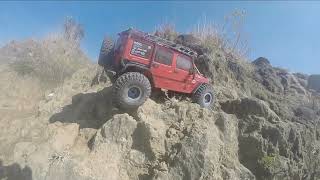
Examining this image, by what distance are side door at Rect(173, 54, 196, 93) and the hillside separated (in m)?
0.50

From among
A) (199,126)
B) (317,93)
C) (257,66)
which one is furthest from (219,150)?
(317,93)

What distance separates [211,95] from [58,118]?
16.1ft

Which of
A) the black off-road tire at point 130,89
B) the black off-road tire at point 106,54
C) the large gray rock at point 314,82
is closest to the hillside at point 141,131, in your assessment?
the black off-road tire at point 130,89

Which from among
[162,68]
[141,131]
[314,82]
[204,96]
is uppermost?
[314,82]

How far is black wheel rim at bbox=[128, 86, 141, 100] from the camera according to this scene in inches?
384

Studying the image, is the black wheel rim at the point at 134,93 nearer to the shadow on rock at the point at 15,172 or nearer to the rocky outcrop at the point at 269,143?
the shadow on rock at the point at 15,172

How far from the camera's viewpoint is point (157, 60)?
10.5 m

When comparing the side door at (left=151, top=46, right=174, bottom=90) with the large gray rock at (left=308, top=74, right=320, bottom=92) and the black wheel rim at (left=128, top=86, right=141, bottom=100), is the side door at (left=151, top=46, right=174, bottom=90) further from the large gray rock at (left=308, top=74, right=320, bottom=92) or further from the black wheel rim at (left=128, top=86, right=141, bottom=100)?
the large gray rock at (left=308, top=74, right=320, bottom=92)

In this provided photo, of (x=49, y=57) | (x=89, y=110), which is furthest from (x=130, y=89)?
(x=49, y=57)

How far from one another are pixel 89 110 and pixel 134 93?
6.55 ft

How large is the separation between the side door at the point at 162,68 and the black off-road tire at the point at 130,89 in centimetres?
59

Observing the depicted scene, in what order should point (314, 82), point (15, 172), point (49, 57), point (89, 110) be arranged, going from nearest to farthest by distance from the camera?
point (15, 172)
point (89, 110)
point (49, 57)
point (314, 82)

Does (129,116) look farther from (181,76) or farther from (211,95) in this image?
(211,95)

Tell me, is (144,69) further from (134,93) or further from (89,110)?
(89,110)
